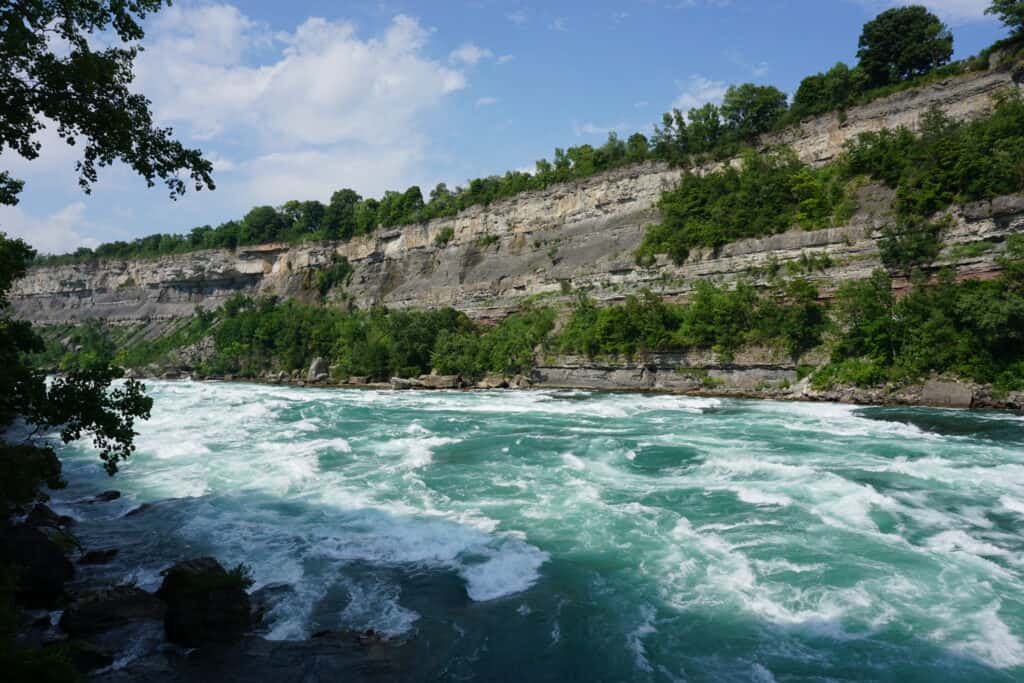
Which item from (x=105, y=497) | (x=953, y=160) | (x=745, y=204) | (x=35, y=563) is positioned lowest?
(x=105, y=497)

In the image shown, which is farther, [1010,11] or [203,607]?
[1010,11]

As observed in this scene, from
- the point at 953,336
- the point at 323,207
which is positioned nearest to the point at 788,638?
the point at 953,336

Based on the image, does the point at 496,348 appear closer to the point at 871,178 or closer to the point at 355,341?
the point at 355,341

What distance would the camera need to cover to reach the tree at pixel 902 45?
43438 millimetres

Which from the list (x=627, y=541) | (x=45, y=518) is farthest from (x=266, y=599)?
(x=45, y=518)

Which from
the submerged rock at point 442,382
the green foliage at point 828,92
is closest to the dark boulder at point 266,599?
the submerged rock at point 442,382

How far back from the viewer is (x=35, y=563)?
8797 millimetres

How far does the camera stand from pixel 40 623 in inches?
313

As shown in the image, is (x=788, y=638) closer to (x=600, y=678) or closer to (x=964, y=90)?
(x=600, y=678)

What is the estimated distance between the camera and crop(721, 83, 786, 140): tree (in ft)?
168

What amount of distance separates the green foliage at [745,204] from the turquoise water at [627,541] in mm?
21791

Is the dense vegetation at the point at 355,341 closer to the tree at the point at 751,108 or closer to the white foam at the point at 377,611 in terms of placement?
the tree at the point at 751,108

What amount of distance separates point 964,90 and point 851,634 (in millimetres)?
44219

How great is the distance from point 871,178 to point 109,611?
45.1 metres
